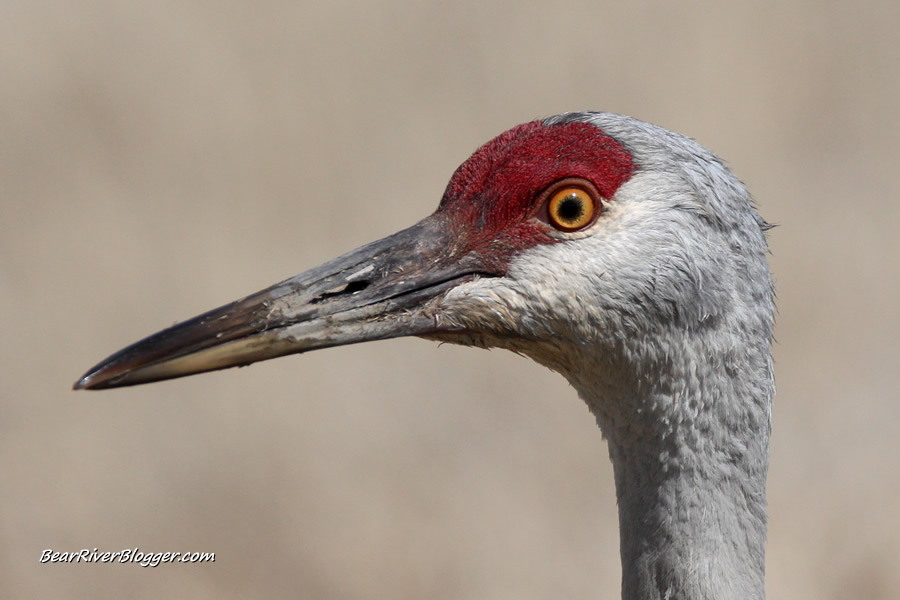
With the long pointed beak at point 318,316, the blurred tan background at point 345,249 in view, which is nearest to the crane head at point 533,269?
the long pointed beak at point 318,316

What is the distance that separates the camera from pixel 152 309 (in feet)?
23.3

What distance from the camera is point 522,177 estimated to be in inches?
109

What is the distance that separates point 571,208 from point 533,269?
21 cm

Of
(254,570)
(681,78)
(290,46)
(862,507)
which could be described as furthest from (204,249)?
(862,507)

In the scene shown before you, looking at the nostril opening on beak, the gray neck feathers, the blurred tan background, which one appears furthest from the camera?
the blurred tan background

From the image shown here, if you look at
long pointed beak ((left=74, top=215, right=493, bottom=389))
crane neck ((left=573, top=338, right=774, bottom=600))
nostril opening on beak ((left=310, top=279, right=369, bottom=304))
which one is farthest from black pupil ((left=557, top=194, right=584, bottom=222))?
nostril opening on beak ((left=310, top=279, right=369, bottom=304))

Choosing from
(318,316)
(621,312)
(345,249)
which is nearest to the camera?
(621,312)

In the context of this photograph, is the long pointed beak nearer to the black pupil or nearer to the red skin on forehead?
the red skin on forehead

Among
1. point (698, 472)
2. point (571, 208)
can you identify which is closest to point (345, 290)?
point (571, 208)

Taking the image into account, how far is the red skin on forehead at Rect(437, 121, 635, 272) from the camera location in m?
2.71

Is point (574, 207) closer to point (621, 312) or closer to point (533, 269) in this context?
point (533, 269)

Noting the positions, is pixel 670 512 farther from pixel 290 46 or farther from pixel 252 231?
pixel 290 46

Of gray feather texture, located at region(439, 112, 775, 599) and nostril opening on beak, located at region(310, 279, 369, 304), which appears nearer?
gray feather texture, located at region(439, 112, 775, 599)

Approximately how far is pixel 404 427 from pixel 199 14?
399cm
